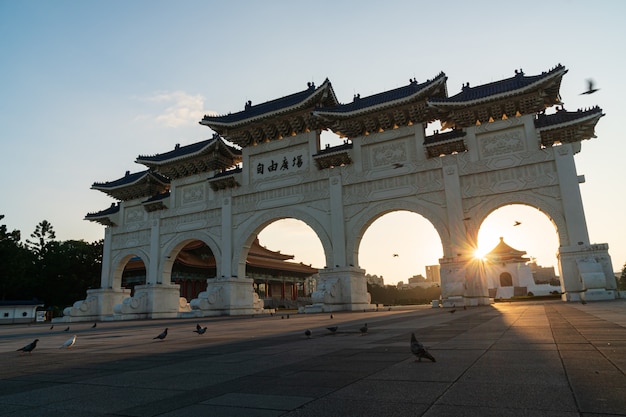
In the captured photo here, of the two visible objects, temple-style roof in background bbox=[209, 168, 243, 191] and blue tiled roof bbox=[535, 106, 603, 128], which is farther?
temple-style roof in background bbox=[209, 168, 243, 191]

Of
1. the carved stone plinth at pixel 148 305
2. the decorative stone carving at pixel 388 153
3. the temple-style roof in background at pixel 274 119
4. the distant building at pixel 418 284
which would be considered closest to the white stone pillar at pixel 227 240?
the temple-style roof in background at pixel 274 119

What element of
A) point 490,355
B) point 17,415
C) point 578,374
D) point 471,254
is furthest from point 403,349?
point 471,254

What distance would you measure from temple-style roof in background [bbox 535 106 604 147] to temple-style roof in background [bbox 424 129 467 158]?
3432 mm

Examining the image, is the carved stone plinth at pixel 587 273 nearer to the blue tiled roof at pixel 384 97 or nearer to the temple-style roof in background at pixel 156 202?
the blue tiled roof at pixel 384 97

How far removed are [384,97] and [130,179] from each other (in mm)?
20297

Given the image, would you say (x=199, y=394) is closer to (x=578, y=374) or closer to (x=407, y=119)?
(x=578, y=374)

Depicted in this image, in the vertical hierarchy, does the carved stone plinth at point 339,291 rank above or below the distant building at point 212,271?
below

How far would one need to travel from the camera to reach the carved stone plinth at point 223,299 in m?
25.5

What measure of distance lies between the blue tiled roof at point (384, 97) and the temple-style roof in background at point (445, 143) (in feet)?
8.12

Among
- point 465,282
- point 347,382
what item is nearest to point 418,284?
point 465,282

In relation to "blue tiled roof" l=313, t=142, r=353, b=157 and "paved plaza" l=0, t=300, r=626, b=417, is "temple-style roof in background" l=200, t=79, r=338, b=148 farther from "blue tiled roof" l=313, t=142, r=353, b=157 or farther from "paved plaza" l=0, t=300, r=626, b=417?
"paved plaza" l=0, t=300, r=626, b=417

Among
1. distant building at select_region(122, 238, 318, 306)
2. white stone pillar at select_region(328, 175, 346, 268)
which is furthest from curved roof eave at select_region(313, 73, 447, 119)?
distant building at select_region(122, 238, 318, 306)

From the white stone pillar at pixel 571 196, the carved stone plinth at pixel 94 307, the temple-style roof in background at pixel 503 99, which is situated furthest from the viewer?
the carved stone plinth at pixel 94 307

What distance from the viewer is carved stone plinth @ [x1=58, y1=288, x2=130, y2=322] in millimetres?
30234
